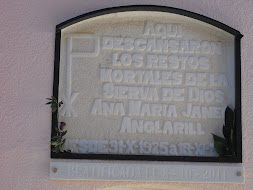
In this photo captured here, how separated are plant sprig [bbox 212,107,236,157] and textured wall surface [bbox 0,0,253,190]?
0.29 feet

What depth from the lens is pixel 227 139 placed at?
273 cm

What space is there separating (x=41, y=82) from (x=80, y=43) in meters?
0.37

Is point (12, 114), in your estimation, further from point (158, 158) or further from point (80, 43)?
point (158, 158)

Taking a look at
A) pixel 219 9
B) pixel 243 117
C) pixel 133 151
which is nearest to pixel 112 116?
pixel 133 151

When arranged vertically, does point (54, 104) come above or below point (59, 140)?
above

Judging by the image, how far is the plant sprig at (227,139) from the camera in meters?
2.69

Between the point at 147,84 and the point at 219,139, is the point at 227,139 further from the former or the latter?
the point at 147,84

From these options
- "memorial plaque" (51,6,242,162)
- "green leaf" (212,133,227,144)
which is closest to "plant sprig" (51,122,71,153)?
Result: "memorial plaque" (51,6,242,162)

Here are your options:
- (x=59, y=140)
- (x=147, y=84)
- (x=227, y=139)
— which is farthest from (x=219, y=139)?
(x=59, y=140)

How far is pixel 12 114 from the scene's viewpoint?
266cm

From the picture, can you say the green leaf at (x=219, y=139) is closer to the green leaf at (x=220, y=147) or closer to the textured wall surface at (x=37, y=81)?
the green leaf at (x=220, y=147)

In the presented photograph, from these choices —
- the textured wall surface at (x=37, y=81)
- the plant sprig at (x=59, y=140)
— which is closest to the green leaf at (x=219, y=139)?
the textured wall surface at (x=37, y=81)

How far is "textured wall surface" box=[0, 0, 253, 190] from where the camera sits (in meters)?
2.62

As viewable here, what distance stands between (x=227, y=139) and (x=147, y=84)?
2.13 feet
